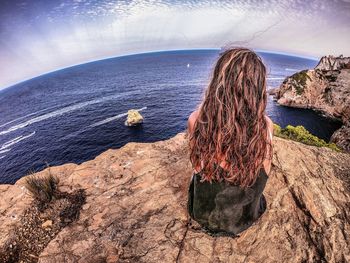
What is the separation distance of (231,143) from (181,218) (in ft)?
7.72

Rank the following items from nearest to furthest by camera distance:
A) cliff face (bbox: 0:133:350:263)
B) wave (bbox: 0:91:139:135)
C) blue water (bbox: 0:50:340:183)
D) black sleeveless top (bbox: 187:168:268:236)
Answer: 1. black sleeveless top (bbox: 187:168:268:236)
2. cliff face (bbox: 0:133:350:263)
3. blue water (bbox: 0:50:340:183)
4. wave (bbox: 0:91:139:135)

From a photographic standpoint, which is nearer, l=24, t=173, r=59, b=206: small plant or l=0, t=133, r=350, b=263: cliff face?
l=0, t=133, r=350, b=263: cliff face

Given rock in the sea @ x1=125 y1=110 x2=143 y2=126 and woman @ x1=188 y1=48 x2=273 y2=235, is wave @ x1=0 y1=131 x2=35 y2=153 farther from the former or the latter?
woman @ x1=188 y1=48 x2=273 y2=235

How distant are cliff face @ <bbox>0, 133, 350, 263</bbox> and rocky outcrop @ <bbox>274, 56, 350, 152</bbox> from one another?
47.4 m

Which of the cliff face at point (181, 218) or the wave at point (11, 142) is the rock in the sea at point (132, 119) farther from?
the cliff face at point (181, 218)

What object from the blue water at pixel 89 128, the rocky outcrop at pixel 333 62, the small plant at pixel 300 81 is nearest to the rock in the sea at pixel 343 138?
the blue water at pixel 89 128

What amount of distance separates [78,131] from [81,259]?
48.4 metres

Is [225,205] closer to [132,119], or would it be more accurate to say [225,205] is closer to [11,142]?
[132,119]

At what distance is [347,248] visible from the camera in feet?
12.5

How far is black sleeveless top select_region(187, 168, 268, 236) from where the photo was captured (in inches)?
136

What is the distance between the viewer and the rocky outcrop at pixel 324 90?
151 feet

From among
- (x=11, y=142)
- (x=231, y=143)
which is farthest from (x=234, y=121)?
(x=11, y=142)

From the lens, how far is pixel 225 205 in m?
3.53

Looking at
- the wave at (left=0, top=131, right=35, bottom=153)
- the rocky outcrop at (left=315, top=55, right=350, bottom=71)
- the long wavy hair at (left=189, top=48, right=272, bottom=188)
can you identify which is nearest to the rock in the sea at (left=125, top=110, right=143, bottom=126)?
the wave at (left=0, top=131, right=35, bottom=153)
